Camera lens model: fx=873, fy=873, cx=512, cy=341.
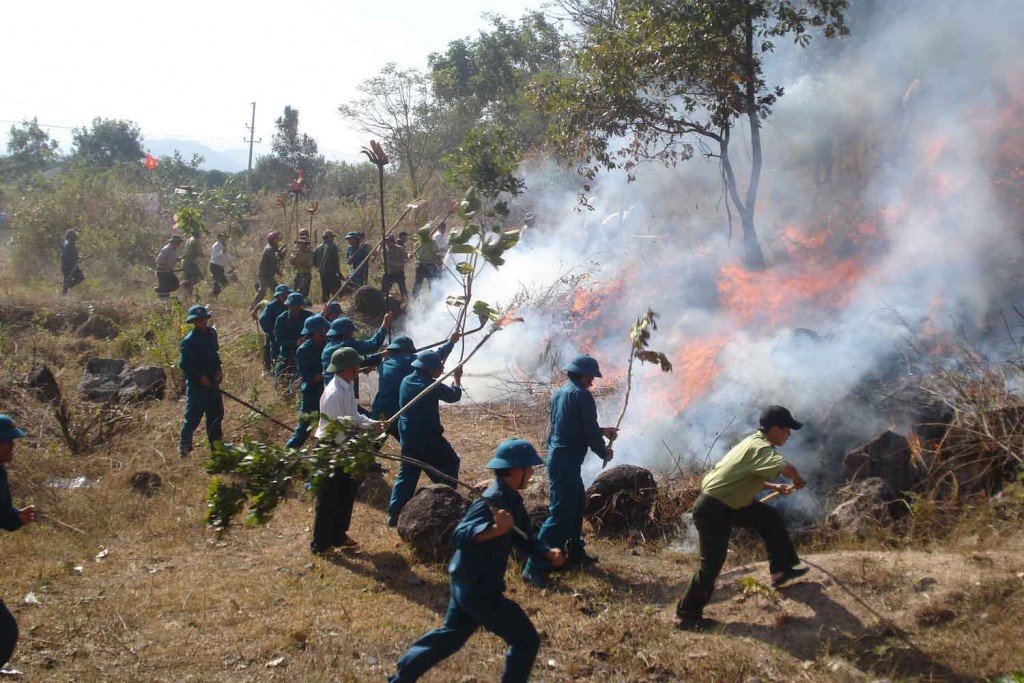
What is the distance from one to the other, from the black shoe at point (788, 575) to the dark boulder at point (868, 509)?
115cm

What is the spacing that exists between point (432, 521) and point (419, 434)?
91cm

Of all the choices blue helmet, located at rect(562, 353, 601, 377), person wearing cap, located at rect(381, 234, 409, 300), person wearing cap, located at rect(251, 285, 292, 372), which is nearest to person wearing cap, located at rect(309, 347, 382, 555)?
blue helmet, located at rect(562, 353, 601, 377)

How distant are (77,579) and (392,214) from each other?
1766 cm

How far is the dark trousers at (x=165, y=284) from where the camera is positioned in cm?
1788

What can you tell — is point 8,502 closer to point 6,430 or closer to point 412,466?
point 6,430

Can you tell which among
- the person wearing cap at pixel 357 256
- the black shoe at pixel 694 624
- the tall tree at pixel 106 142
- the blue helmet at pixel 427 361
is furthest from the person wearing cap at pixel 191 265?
the tall tree at pixel 106 142

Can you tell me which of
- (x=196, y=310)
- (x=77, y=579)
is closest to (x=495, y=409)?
(x=196, y=310)

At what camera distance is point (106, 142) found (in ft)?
131

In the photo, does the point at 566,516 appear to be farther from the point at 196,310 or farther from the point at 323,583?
the point at 196,310

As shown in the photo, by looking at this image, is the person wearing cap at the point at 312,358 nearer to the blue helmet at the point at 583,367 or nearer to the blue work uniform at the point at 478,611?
the blue helmet at the point at 583,367

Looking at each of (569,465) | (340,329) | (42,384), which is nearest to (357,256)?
(42,384)

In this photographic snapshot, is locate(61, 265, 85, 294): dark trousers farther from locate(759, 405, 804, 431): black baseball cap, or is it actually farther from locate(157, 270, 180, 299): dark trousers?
locate(759, 405, 804, 431): black baseball cap

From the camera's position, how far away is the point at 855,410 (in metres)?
7.55

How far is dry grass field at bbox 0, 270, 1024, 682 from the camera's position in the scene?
4.98 metres
